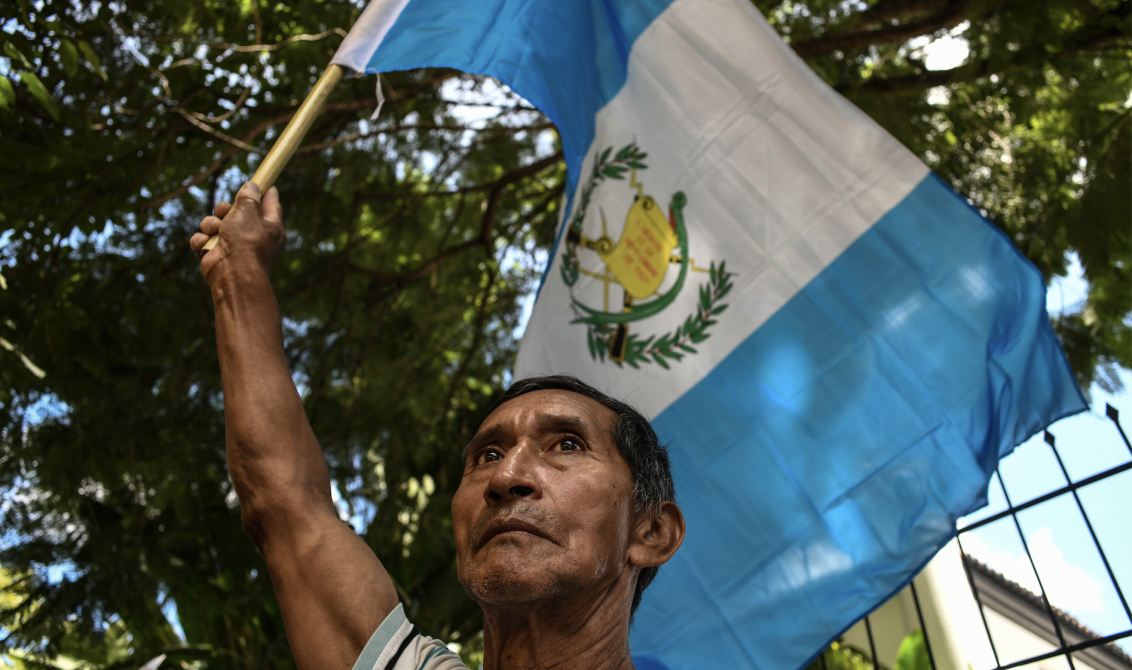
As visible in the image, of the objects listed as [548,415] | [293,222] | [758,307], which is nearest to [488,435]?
[548,415]

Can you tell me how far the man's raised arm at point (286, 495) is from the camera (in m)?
1.72

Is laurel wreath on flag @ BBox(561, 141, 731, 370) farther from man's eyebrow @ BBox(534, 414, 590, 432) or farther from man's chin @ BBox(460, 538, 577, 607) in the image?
man's chin @ BBox(460, 538, 577, 607)

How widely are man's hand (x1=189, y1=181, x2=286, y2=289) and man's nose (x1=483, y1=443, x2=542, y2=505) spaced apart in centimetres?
74

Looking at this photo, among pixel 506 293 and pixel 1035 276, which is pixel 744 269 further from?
pixel 506 293

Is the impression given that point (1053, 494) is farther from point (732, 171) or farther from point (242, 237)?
point (242, 237)

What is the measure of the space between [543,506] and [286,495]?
1.87 feet

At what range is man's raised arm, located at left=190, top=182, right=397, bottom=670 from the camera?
67.8 inches

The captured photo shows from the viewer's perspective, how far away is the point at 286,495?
177 cm

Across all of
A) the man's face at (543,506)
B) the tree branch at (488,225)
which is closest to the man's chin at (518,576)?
the man's face at (543,506)

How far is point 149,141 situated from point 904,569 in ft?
13.6

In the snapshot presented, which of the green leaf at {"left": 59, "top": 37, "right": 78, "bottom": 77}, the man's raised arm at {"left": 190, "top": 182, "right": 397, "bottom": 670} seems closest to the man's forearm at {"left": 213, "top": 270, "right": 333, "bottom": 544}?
the man's raised arm at {"left": 190, "top": 182, "right": 397, "bottom": 670}

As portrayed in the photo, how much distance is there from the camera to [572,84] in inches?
119

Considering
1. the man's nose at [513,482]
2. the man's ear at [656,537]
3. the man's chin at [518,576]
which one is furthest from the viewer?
the man's ear at [656,537]

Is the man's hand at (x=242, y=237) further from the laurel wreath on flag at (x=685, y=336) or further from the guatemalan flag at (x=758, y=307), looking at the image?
the laurel wreath on flag at (x=685, y=336)
